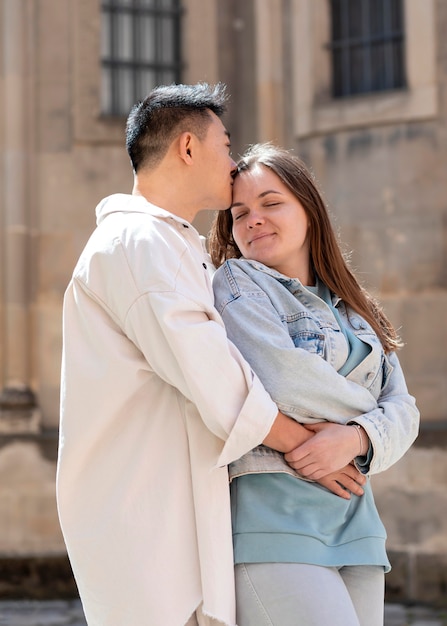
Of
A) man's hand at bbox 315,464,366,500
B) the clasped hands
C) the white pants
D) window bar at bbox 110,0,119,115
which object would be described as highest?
window bar at bbox 110,0,119,115

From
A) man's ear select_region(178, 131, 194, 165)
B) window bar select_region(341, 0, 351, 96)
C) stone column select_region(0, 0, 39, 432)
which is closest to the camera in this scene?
man's ear select_region(178, 131, 194, 165)

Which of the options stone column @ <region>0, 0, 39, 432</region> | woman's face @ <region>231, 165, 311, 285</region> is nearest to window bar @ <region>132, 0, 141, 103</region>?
stone column @ <region>0, 0, 39, 432</region>

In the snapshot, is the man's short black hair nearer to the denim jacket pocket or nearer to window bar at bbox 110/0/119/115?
the denim jacket pocket

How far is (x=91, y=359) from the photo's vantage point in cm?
236

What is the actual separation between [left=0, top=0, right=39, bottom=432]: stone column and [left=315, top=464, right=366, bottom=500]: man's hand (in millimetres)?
5324

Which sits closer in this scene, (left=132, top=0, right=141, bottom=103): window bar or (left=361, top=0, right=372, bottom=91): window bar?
(left=361, top=0, right=372, bottom=91): window bar

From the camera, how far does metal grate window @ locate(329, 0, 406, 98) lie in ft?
25.4

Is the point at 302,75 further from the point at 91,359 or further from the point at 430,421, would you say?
the point at 91,359

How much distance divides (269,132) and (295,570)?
5964 mm

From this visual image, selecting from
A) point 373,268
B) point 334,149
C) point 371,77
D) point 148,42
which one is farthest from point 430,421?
point 148,42

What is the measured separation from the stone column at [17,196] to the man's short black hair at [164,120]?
514 cm

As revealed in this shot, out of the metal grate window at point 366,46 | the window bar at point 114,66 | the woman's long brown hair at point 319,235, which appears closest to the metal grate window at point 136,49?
the window bar at point 114,66

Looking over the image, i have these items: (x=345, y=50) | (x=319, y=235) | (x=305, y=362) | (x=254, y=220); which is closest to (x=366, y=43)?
(x=345, y=50)

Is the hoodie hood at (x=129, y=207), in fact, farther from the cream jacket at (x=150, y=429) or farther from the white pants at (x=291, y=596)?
the white pants at (x=291, y=596)
